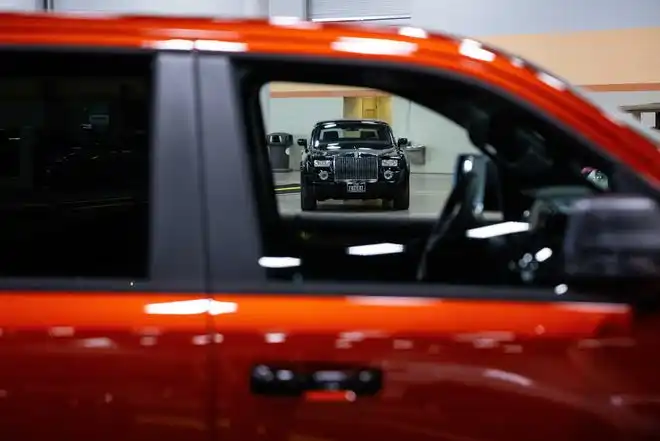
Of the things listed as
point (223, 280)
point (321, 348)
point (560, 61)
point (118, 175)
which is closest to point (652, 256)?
point (321, 348)

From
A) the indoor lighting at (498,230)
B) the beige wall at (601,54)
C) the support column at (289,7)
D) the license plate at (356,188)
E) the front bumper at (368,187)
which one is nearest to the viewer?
the indoor lighting at (498,230)

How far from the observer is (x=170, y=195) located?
1473 mm

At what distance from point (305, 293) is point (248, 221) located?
7.2 inches

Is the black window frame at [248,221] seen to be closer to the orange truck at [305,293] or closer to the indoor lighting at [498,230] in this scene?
the orange truck at [305,293]

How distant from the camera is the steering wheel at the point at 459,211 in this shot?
70.8 inches

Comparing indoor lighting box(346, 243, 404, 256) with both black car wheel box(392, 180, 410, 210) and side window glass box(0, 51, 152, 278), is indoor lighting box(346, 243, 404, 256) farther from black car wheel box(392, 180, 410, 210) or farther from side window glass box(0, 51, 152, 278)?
black car wheel box(392, 180, 410, 210)

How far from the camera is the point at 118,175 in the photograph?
2215 millimetres

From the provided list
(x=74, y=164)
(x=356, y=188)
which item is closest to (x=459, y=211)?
(x=74, y=164)

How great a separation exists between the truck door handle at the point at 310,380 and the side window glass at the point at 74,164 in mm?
334

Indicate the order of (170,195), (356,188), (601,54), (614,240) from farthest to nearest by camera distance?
(601,54) < (356,188) < (170,195) < (614,240)

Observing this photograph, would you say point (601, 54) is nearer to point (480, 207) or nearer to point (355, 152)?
point (355, 152)

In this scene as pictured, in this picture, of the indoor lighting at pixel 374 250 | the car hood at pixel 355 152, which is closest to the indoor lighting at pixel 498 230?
the indoor lighting at pixel 374 250

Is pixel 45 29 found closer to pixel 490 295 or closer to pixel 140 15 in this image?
pixel 140 15

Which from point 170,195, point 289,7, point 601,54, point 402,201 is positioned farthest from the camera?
point 289,7
